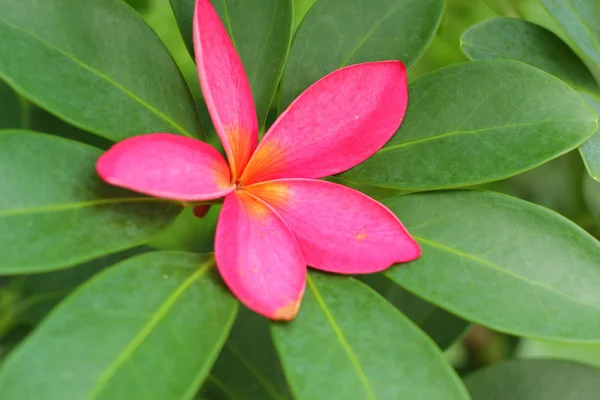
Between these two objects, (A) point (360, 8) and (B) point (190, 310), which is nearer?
(B) point (190, 310)

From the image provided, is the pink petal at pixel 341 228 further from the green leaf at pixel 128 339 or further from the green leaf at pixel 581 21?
the green leaf at pixel 581 21

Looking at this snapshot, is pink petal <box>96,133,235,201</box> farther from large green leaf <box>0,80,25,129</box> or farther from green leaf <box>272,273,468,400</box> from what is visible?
large green leaf <box>0,80,25,129</box>

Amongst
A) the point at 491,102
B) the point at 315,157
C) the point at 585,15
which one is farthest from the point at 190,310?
the point at 585,15

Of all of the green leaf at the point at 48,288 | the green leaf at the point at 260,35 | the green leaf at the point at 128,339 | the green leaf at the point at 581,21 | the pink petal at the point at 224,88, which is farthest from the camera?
the green leaf at the point at 48,288

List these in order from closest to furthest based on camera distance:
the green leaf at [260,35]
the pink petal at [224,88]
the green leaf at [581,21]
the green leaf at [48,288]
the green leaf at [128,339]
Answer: the green leaf at [128,339] → the pink petal at [224,88] → the green leaf at [260,35] → the green leaf at [581,21] → the green leaf at [48,288]

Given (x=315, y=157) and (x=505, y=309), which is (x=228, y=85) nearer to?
(x=315, y=157)

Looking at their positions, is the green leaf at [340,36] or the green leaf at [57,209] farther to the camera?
the green leaf at [340,36]

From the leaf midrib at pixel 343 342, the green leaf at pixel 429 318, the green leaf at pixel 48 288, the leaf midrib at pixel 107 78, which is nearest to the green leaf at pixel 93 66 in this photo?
the leaf midrib at pixel 107 78

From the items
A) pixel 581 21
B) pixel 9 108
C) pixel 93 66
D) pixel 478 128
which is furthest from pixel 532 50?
pixel 9 108
